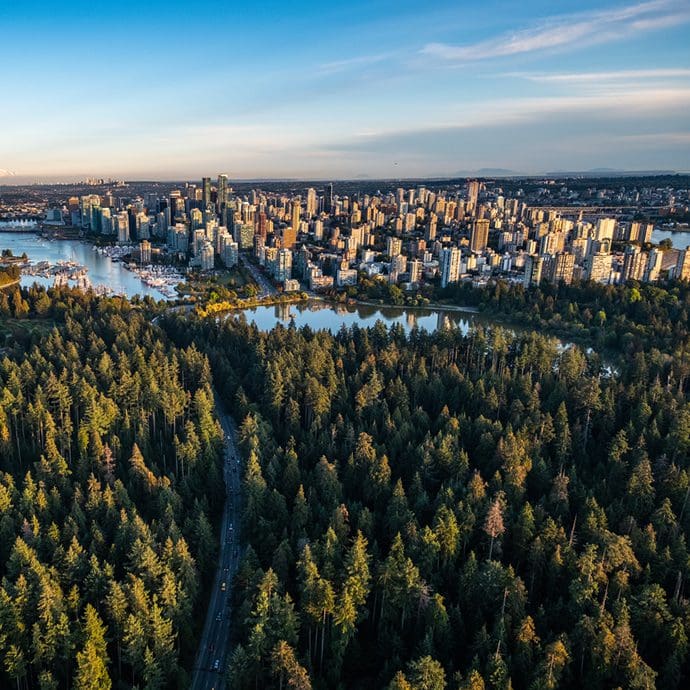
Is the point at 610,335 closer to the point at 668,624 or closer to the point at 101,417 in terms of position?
the point at 668,624

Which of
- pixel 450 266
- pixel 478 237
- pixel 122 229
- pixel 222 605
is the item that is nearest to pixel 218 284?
pixel 450 266

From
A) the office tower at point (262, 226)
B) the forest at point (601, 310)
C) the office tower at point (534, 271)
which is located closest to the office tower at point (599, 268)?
the office tower at point (534, 271)

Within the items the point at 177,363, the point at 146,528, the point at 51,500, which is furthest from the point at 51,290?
the point at 146,528

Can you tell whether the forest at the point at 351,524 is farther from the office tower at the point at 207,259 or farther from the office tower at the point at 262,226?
the office tower at the point at 262,226

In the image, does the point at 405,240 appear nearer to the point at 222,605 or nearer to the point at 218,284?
the point at 218,284

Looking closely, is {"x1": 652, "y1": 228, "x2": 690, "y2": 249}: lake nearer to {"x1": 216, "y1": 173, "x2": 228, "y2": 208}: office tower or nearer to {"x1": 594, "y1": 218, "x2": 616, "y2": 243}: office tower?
{"x1": 594, "y1": 218, "x2": 616, "y2": 243}: office tower

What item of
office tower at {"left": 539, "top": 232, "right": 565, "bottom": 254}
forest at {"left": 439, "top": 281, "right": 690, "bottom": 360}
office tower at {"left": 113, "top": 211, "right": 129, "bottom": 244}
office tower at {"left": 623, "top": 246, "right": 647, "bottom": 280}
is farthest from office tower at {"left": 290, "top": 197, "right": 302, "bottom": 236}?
office tower at {"left": 623, "top": 246, "right": 647, "bottom": 280}
